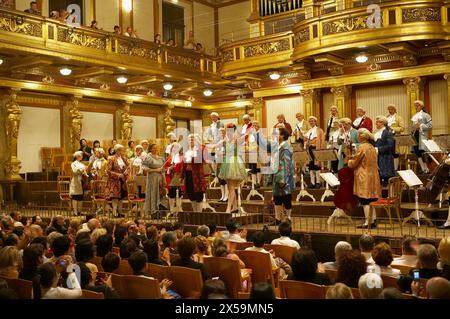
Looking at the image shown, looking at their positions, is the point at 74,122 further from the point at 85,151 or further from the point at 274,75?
the point at 274,75

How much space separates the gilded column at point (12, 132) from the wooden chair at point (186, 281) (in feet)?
37.2

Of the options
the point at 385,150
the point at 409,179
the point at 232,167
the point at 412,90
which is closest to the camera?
the point at 409,179

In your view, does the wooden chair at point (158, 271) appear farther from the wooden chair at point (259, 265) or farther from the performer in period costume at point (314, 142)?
the performer in period costume at point (314, 142)

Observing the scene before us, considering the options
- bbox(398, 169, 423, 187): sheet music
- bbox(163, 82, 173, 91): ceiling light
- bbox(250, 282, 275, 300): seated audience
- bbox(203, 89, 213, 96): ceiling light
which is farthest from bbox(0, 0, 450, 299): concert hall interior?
bbox(203, 89, 213, 96): ceiling light

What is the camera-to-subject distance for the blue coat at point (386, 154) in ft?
26.8

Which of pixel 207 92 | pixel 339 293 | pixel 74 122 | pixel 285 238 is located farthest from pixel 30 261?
pixel 207 92

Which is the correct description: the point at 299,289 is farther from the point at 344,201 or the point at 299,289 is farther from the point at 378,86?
the point at 378,86

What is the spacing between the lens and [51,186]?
14219 millimetres

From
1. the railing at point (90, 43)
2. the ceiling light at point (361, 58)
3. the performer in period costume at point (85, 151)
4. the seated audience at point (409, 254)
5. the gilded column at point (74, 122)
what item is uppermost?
the railing at point (90, 43)

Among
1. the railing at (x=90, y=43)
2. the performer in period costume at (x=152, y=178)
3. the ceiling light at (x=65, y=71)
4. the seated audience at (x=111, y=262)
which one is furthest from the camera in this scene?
the ceiling light at (x=65, y=71)

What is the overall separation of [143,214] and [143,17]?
1064 centimetres

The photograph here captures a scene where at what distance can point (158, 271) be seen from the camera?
449 cm

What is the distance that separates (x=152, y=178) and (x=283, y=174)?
2.85 m

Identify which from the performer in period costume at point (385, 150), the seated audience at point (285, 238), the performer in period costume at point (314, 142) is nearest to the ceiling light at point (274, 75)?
the performer in period costume at point (314, 142)
